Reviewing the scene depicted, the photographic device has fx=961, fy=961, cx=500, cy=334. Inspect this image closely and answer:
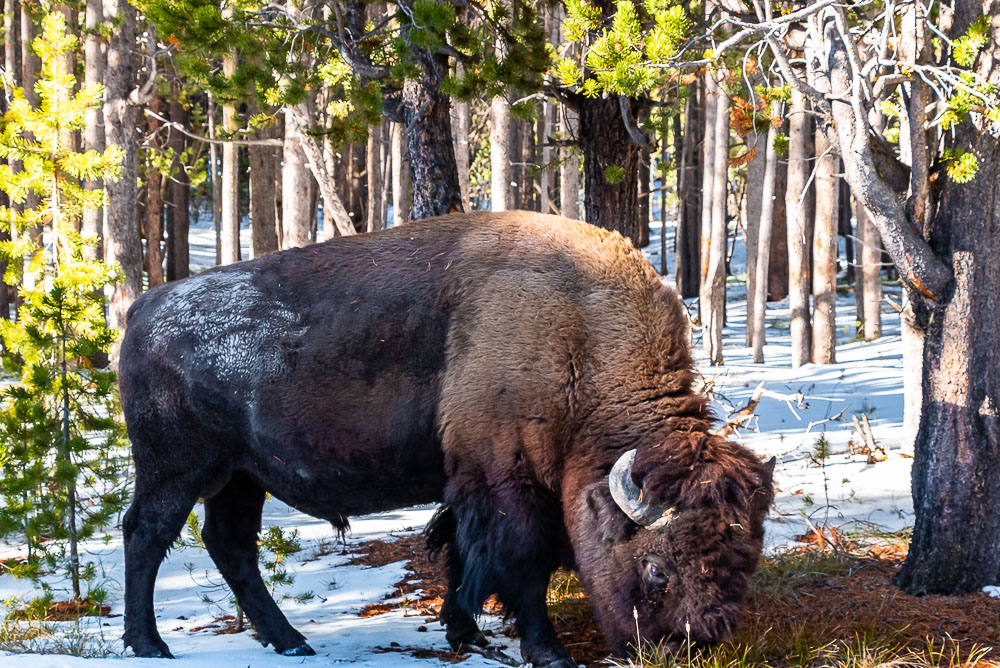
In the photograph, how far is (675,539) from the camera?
164 inches

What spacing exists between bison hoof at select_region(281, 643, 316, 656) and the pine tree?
5.78ft

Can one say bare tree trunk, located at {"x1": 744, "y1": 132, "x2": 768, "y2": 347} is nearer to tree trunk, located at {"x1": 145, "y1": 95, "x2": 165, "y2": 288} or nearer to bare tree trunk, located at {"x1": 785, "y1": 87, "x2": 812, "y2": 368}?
bare tree trunk, located at {"x1": 785, "y1": 87, "x2": 812, "y2": 368}

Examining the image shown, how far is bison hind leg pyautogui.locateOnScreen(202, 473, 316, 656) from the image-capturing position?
5.20 metres

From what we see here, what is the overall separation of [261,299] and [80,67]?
17327mm

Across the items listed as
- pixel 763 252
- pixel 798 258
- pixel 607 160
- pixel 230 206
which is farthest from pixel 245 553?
pixel 230 206

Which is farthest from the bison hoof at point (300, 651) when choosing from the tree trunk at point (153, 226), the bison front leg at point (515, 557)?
the tree trunk at point (153, 226)

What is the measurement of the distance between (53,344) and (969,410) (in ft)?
18.5

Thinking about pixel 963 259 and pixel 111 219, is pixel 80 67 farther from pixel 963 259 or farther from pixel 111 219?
pixel 963 259

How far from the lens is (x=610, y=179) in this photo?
274 inches

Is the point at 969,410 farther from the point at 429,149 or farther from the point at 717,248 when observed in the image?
the point at 717,248

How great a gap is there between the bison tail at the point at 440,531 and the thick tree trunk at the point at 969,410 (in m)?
2.54

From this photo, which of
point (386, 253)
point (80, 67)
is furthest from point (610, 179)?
point (80, 67)

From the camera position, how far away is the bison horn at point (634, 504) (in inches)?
165

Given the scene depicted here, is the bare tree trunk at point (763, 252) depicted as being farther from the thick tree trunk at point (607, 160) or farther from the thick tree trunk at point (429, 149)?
the thick tree trunk at point (429, 149)
